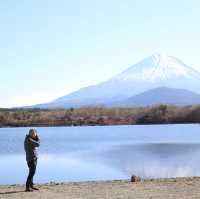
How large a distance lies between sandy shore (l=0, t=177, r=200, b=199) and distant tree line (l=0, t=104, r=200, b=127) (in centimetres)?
7664

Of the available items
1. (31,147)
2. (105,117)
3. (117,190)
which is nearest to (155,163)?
(117,190)

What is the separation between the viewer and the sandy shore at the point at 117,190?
15.5m

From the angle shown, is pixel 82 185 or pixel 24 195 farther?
pixel 82 185

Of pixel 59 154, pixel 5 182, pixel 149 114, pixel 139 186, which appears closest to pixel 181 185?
pixel 139 186

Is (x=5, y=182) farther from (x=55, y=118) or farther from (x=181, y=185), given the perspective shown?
(x=55, y=118)

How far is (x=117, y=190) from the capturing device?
16.7 metres

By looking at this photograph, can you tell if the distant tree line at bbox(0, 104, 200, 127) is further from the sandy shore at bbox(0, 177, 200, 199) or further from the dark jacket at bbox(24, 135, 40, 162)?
the dark jacket at bbox(24, 135, 40, 162)

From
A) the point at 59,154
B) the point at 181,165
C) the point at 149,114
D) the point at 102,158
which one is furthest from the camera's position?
the point at 149,114

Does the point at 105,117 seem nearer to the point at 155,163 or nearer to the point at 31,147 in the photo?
the point at 155,163

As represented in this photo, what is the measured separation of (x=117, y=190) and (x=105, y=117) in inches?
3333

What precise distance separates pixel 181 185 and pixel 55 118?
85586 millimetres

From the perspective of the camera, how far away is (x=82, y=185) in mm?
18359

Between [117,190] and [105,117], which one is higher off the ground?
[105,117]

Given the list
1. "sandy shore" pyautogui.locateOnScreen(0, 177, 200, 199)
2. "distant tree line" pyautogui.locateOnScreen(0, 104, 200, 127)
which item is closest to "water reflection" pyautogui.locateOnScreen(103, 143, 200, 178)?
"sandy shore" pyautogui.locateOnScreen(0, 177, 200, 199)
